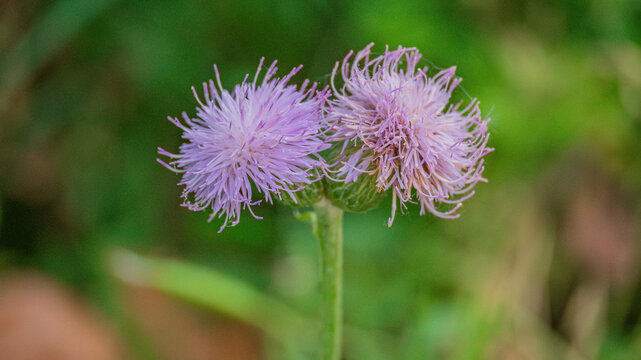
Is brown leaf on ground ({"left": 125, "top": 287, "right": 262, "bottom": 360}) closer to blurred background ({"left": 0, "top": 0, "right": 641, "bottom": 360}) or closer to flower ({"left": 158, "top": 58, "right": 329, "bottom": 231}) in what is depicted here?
blurred background ({"left": 0, "top": 0, "right": 641, "bottom": 360})

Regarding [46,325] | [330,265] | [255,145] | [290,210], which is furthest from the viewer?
[290,210]

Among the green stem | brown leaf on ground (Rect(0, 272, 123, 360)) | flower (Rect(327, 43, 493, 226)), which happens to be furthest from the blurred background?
flower (Rect(327, 43, 493, 226))

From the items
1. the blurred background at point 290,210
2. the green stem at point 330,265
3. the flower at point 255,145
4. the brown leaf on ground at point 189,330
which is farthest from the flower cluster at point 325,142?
the brown leaf on ground at point 189,330

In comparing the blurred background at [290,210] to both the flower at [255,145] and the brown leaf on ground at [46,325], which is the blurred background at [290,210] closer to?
the brown leaf on ground at [46,325]

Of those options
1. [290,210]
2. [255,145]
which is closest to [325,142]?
[255,145]

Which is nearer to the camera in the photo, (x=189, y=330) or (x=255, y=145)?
(x=255, y=145)

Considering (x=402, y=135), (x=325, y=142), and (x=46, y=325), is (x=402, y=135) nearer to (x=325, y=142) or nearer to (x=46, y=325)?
(x=325, y=142)

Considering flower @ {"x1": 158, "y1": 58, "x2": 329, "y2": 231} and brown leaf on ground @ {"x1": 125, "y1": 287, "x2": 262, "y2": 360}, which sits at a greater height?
flower @ {"x1": 158, "y1": 58, "x2": 329, "y2": 231}

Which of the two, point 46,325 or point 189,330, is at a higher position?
point 189,330
